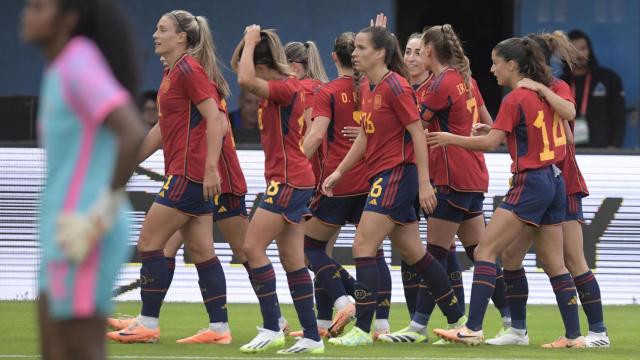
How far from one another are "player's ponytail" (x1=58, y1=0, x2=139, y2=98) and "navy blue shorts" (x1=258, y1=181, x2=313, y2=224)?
3654 millimetres

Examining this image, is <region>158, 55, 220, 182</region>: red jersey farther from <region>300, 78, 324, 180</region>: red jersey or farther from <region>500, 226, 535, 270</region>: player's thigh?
<region>500, 226, 535, 270</region>: player's thigh

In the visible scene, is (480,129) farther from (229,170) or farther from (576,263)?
(229,170)

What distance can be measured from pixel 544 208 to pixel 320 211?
5.08ft

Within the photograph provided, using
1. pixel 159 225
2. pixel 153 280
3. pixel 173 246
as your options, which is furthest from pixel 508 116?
pixel 173 246

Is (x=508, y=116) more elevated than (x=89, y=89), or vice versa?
(x=89, y=89)

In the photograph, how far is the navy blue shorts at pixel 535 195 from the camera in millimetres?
7805

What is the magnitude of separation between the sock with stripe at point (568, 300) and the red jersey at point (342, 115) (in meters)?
1.37

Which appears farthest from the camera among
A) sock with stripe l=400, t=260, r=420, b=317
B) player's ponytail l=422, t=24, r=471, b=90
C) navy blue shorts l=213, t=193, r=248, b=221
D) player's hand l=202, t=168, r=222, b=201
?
sock with stripe l=400, t=260, r=420, b=317

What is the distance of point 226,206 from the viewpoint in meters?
8.27

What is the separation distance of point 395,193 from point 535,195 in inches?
33.1

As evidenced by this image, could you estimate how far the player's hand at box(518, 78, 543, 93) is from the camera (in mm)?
7859

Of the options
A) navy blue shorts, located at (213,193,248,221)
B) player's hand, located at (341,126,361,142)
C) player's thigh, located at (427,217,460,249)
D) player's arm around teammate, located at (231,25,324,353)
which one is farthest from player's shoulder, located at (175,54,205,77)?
player's thigh, located at (427,217,460,249)

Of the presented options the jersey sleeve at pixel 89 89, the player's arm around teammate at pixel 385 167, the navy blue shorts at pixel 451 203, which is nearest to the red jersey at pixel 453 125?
the navy blue shorts at pixel 451 203

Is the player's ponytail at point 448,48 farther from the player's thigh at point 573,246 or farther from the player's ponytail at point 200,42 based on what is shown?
the player's ponytail at point 200,42
